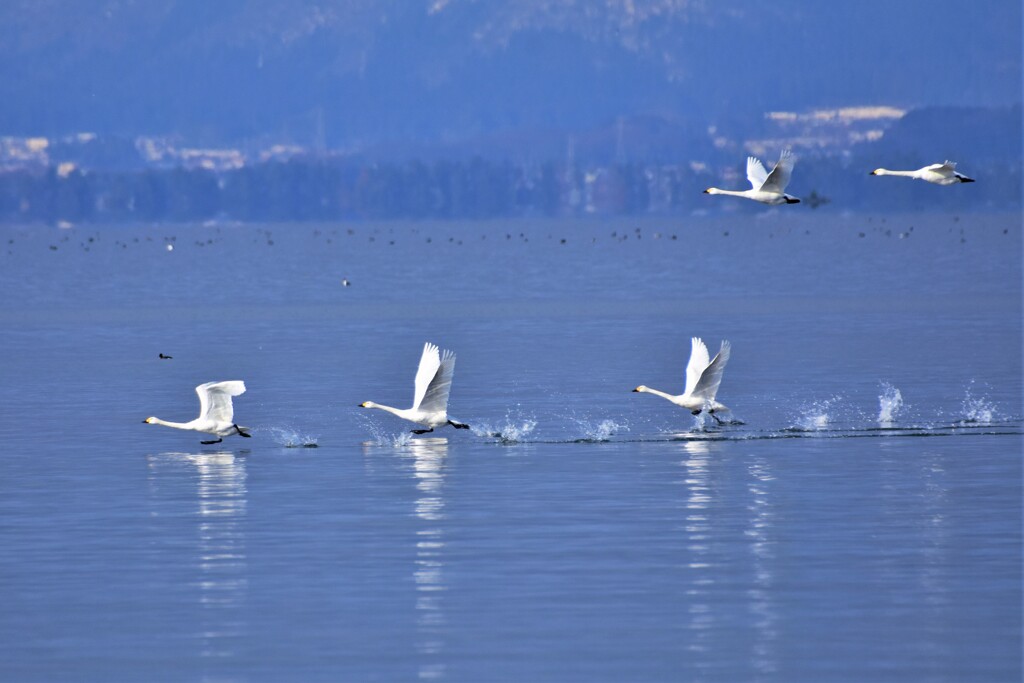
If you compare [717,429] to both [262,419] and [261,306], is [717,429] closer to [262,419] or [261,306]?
[262,419]

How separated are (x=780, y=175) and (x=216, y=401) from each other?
32.3ft

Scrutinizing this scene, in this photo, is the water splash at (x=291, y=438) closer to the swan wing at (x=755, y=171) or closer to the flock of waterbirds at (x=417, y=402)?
the flock of waterbirds at (x=417, y=402)

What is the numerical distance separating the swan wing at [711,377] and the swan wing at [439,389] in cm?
451

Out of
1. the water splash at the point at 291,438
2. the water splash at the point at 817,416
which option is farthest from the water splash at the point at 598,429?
the water splash at the point at 291,438

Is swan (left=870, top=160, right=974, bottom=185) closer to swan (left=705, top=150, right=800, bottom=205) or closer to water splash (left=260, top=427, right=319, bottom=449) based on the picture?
swan (left=705, top=150, right=800, bottom=205)

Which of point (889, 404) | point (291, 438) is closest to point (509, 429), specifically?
point (291, 438)

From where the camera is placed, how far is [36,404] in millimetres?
43281

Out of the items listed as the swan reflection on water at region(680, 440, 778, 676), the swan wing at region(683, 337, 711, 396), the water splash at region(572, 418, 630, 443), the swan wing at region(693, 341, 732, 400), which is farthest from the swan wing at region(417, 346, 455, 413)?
the swan wing at region(683, 337, 711, 396)

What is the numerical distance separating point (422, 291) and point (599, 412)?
210 ft

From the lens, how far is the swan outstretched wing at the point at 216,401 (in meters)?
31.7

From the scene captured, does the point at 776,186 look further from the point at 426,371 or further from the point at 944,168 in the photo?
the point at 426,371

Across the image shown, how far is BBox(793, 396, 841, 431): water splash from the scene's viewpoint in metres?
36.3

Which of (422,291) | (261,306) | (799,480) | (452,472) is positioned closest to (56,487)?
(452,472)

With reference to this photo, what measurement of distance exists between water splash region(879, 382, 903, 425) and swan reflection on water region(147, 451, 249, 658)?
11764mm
